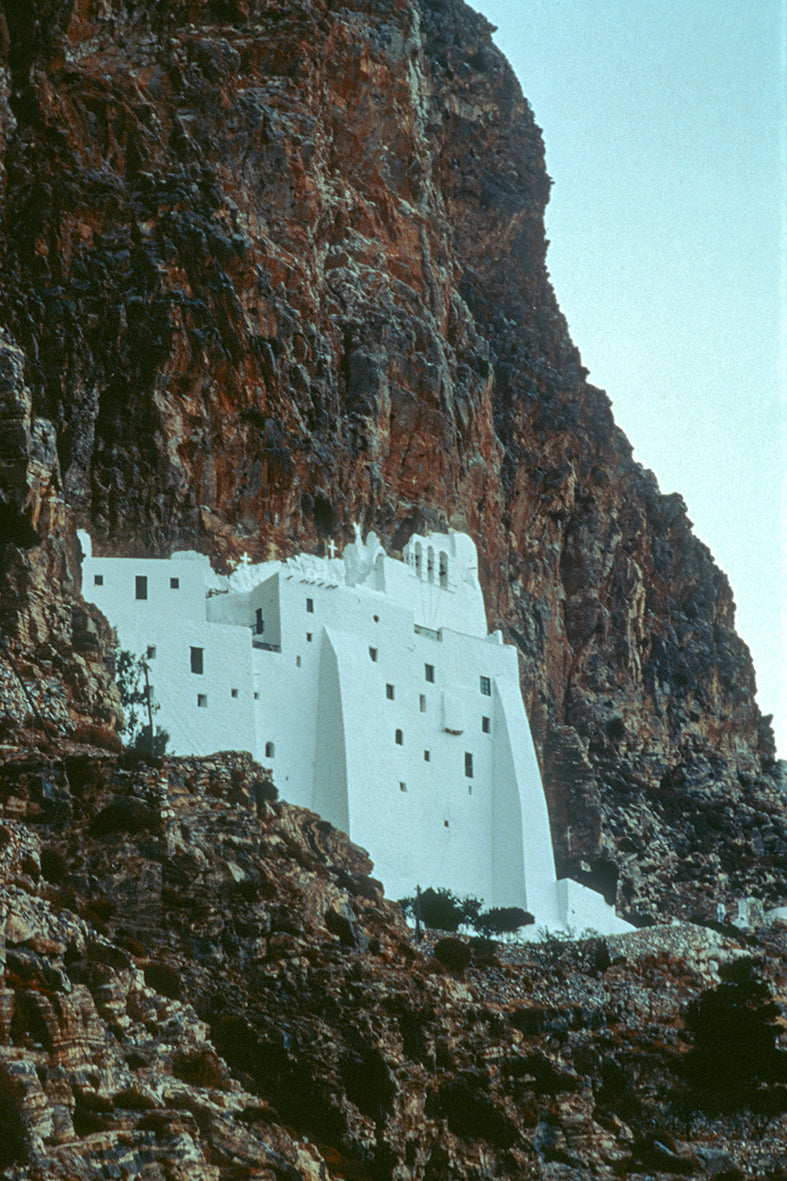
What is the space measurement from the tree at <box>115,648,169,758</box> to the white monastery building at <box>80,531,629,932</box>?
48cm

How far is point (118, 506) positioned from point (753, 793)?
35.3 meters

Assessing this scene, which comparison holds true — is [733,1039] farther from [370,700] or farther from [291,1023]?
[291,1023]

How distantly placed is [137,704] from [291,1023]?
13.6 metres

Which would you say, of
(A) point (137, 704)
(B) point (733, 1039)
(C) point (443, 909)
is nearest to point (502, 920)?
(C) point (443, 909)

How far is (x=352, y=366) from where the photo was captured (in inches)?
2739

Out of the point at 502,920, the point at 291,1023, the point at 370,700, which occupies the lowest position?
the point at 291,1023

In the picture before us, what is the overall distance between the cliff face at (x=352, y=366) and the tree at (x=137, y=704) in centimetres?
185

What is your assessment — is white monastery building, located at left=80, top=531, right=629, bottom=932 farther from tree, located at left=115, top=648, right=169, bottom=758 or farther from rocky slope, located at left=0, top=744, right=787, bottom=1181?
rocky slope, located at left=0, top=744, right=787, bottom=1181

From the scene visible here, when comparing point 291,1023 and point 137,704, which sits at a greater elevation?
point 137,704

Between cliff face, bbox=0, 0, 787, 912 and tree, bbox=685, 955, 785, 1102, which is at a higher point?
cliff face, bbox=0, 0, 787, 912

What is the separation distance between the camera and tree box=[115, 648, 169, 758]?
51594 millimetres

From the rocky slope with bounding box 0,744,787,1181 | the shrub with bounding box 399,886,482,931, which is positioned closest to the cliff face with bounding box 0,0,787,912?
the rocky slope with bounding box 0,744,787,1181

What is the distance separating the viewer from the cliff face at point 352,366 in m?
62.8

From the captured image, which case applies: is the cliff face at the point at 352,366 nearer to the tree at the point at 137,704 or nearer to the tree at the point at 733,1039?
the tree at the point at 137,704
